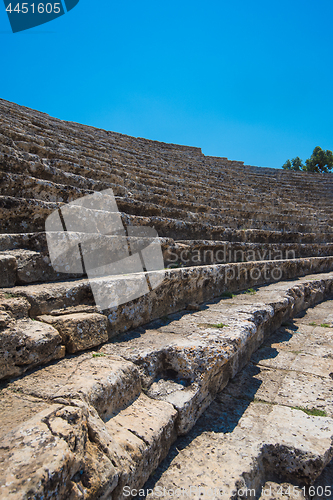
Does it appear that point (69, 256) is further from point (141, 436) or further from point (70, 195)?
point (141, 436)

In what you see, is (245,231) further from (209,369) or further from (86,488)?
(86,488)

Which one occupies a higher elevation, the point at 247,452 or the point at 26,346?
the point at 26,346

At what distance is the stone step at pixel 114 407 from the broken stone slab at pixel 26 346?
51 millimetres

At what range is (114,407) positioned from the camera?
1337 mm

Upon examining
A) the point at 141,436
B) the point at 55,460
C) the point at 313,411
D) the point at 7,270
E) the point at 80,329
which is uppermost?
the point at 7,270

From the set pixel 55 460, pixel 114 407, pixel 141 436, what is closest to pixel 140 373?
pixel 114 407

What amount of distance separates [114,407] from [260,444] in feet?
2.42

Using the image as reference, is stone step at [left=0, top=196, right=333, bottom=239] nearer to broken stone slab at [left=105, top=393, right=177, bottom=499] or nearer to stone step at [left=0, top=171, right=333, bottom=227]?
stone step at [left=0, top=171, right=333, bottom=227]

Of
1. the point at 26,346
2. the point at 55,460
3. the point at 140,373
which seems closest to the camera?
the point at 55,460

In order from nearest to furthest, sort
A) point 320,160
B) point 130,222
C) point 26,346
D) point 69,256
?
point 26,346, point 69,256, point 130,222, point 320,160

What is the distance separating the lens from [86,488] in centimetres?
93

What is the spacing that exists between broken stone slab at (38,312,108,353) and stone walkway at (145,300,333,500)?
692 millimetres

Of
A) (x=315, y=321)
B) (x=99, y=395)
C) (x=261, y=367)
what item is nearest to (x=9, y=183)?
(x=99, y=395)

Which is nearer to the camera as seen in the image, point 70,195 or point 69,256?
point 69,256
